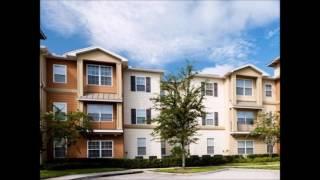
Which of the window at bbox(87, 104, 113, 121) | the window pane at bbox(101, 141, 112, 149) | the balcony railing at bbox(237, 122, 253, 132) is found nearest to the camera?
the window at bbox(87, 104, 113, 121)

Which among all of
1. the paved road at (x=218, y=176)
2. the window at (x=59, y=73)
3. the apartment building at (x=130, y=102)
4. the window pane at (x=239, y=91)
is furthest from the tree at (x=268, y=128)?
the window at (x=59, y=73)

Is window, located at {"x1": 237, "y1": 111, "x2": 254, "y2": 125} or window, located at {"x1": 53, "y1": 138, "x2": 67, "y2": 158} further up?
window, located at {"x1": 237, "y1": 111, "x2": 254, "y2": 125}

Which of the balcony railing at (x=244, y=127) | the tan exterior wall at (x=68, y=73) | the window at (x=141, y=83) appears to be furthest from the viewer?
the balcony railing at (x=244, y=127)

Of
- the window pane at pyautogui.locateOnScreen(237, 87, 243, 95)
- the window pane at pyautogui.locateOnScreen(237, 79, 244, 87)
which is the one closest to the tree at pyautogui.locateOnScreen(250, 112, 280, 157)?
the window pane at pyautogui.locateOnScreen(237, 87, 243, 95)

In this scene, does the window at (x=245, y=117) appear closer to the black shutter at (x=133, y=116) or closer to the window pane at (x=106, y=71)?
the black shutter at (x=133, y=116)

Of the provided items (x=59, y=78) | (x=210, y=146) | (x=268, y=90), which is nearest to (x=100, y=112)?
(x=59, y=78)

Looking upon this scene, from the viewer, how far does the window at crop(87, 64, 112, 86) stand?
2902cm

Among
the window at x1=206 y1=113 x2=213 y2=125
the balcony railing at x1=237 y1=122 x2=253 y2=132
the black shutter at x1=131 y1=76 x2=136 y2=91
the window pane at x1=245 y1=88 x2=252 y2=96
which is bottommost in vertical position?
the balcony railing at x1=237 y1=122 x2=253 y2=132

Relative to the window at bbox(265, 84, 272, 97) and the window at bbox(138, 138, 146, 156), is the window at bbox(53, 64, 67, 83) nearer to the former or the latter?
the window at bbox(138, 138, 146, 156)

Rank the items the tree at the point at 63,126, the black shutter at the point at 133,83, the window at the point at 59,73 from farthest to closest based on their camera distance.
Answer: the black shutter at the point at 133,83 → the window at the point at 59,73 → the tree at the point at 63,126

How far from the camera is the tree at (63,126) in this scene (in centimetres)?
2423

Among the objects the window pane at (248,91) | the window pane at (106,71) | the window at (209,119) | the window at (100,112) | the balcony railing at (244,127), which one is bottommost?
the balcony railing at (244,127)
